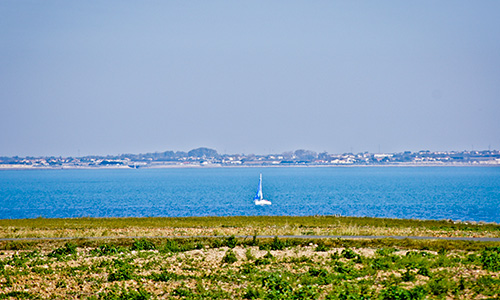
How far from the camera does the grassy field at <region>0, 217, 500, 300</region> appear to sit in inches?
834

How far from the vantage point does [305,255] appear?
26766 mm

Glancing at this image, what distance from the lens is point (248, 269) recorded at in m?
24.3

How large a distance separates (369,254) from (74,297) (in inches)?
471

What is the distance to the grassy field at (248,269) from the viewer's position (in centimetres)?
2119

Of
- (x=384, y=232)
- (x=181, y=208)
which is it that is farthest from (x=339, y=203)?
(x=384, y=232)

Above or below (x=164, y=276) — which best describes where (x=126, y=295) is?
below

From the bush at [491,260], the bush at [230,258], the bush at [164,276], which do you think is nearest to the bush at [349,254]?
the bush at [230,258]

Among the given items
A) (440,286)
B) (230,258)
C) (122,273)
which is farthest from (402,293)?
(122,273)

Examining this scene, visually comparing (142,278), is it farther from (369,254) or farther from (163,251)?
(369,254)

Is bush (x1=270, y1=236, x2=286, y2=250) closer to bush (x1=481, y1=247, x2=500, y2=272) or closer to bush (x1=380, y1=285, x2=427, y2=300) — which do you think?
bush (x1=380, y1=285, x2=427, y2=300)

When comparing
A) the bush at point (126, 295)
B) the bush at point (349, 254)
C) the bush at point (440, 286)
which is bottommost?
the bush at point (126, 295)

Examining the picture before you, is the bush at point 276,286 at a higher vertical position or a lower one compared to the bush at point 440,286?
lower

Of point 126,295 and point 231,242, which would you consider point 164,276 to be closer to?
point 126,295

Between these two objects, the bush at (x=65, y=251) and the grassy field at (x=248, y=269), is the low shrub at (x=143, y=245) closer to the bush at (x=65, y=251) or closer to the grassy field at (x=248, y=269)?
the grassy field at (x=248, y=269)
